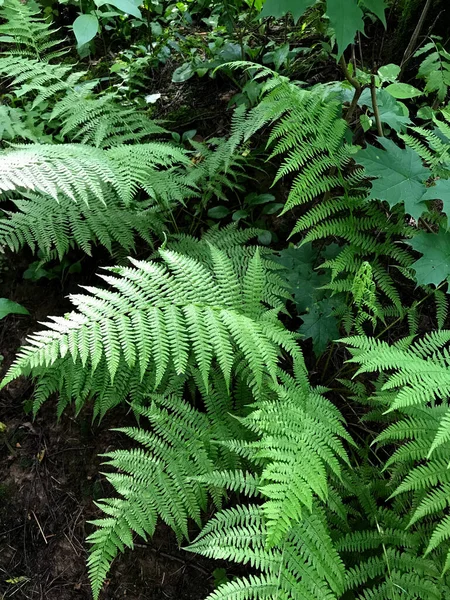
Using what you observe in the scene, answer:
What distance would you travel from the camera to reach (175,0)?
14.6ft

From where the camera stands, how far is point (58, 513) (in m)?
2.65

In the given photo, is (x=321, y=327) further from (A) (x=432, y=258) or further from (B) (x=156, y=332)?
(B) (x=156, y=332)

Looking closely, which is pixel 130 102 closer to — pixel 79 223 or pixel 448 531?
pixel 79 223

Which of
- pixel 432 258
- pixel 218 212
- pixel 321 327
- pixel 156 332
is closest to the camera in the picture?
pixel 156 332

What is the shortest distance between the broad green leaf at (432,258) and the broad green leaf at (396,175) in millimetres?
138

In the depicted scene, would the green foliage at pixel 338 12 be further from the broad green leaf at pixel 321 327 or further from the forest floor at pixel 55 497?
the forest floor at pixel 55 497

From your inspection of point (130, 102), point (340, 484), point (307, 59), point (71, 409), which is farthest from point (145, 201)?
point (340, 484)

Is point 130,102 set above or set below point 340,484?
above

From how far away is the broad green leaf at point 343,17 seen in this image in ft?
5.18

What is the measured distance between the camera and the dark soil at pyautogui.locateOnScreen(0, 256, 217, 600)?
2.40 metres

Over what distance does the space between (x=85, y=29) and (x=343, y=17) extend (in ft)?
4.37

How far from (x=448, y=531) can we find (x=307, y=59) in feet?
10.4

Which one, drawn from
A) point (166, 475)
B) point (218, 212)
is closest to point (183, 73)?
point (218, 212)

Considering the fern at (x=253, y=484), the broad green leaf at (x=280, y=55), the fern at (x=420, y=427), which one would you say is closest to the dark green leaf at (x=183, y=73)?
the broad green leaf at (x=280, y=55)
